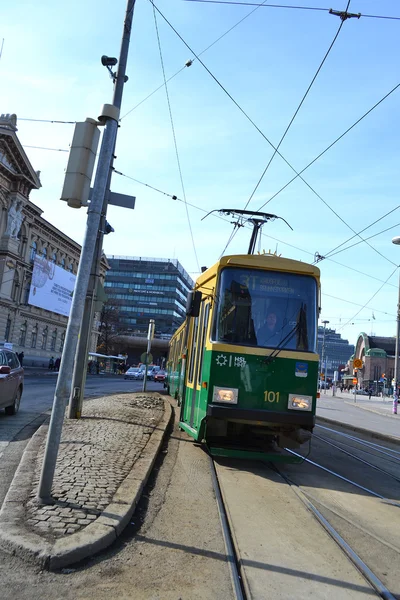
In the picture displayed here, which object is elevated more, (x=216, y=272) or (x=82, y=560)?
(x=216, y=272)

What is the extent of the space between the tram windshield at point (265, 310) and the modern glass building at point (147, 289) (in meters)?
113

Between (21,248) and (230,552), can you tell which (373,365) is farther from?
(230,552)

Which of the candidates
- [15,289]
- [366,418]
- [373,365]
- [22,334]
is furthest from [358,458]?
[373,365]

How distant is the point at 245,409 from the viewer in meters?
7.49

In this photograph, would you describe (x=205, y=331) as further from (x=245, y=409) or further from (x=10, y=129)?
(x=10, y=129)

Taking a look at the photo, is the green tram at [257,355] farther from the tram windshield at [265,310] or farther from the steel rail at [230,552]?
the steel rail at [230,552]

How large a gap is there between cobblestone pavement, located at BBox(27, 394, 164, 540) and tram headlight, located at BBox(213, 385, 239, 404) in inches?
55.6

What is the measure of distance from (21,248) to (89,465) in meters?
54.1

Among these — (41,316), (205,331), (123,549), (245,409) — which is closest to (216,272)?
(205,331)

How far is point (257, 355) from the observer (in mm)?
7742

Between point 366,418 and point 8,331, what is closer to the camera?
point 366,418

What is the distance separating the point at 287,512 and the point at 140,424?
5.46 metres

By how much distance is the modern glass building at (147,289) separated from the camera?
12206 cm

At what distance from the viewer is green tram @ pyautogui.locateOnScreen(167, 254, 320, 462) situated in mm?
7570
